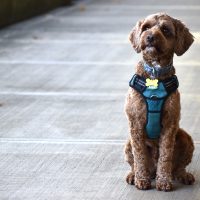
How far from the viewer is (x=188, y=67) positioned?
11.3 meters

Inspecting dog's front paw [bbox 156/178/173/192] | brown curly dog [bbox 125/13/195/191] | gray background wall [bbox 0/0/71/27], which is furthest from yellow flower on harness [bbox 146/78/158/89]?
gray background wall [bbox 0/0/71/27]

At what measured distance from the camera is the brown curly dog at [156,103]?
5668 mm

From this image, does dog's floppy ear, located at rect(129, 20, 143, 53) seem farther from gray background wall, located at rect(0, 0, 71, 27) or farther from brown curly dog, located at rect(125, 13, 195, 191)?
gray background wall, located at rect(0, 0, 71, 27)

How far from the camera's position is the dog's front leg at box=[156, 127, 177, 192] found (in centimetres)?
584

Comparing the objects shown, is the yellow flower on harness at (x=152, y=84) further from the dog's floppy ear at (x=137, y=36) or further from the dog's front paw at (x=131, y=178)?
the dog's front paw at (x=131, y=178)

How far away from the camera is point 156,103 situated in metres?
5.81

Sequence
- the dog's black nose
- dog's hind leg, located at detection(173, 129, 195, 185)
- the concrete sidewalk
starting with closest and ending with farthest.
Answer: the dog's black nose → dog's hind leg, located at detection(173, 129, 195, 185) → the concrete sidewalk

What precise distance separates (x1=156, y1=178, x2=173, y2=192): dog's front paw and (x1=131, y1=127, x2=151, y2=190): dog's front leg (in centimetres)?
9

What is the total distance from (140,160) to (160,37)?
3.28ft

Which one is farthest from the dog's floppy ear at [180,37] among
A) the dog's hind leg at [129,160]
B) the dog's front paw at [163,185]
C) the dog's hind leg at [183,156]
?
the dog's front paw at [163,185]

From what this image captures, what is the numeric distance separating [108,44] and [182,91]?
410cm

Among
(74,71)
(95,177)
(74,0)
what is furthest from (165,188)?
(74,0)

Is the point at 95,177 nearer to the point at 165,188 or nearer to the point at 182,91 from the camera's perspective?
the point at 165,188

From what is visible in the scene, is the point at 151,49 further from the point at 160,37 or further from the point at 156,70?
the point at 156,70
